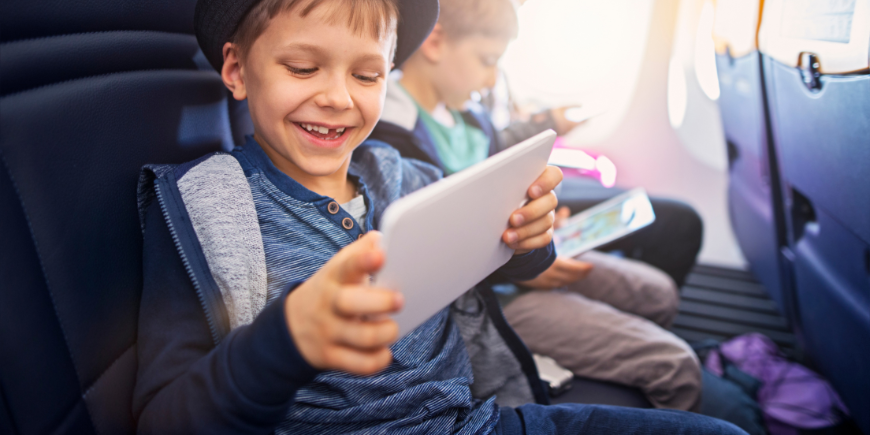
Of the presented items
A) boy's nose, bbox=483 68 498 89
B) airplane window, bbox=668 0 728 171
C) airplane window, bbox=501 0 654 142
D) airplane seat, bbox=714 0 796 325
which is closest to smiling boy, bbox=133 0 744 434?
boy's nose, bbox=483 68 498 89

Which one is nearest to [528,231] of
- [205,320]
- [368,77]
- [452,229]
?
[452,229]

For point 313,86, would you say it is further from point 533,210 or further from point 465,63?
point 465,63

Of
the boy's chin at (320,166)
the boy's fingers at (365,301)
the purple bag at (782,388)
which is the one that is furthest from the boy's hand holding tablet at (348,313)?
the purple bag at (782,388)

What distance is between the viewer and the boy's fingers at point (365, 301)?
0.42 meters

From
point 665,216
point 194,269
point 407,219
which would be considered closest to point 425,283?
point 407,219

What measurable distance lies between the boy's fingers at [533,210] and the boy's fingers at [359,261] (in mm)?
259

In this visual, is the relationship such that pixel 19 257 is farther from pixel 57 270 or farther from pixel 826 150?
pixel 826 150

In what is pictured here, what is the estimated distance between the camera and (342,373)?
659 millimetres

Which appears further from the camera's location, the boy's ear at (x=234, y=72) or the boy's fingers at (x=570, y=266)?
the boy's fingers at (x=570, y=266)

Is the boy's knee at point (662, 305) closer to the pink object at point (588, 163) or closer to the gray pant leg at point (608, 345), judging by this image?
the gray pant leg at point (608, 345)

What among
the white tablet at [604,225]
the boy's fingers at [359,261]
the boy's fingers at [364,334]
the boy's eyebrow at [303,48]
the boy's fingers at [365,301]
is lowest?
the white tablet at [604,225]

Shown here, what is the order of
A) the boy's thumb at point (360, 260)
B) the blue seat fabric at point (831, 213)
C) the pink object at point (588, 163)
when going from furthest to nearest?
the pink object at point (588, 163)
the blue seat fabric at point (831, 213)
the boy's thumb at point (360, 260)

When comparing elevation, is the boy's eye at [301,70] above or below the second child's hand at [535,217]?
above

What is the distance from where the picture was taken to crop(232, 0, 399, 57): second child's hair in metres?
0.65
